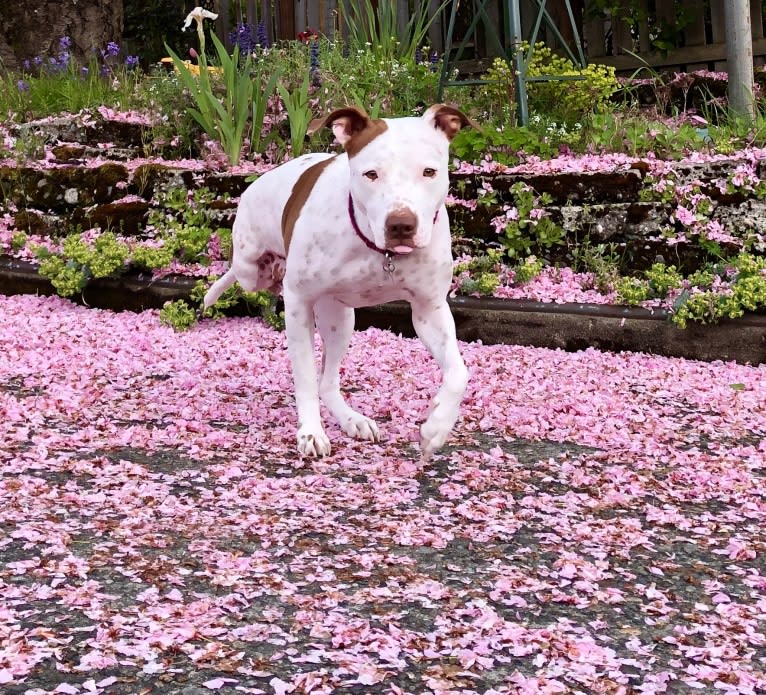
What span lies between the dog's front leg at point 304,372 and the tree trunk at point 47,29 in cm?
790

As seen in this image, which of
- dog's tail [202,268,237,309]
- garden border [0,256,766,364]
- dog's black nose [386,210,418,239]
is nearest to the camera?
dog's black nose [386,210,418,239]

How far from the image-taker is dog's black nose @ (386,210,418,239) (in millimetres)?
3564

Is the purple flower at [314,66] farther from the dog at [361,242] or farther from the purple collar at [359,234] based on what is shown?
the purple collar at [359,234]

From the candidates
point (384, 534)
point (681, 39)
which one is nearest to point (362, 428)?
point (384, 534)

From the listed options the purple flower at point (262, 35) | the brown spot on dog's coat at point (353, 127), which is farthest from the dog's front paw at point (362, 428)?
the purple flower at point (262, 35)

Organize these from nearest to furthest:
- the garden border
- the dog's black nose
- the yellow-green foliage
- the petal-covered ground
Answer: the petal-covered ground → the dog's black nose → the garden border → the yellow-green foliage

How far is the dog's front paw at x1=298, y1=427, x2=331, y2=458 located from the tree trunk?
8097mm

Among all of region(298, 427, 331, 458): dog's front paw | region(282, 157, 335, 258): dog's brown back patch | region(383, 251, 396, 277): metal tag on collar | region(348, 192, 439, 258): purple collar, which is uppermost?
region(282, 157, 335, 258): dog's brown back patch

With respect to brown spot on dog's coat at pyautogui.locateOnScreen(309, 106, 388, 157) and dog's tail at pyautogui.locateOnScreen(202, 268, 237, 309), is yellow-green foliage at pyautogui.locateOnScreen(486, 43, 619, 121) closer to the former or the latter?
dog's tail at pyautogui.locateOnScreen(202, 268, 237, 309)

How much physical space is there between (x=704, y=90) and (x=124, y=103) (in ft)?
16.9

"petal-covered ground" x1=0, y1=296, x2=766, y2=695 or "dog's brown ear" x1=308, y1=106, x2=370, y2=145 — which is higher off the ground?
"dog's brown ear" x1=308, y1=106, x2=370, y2=145

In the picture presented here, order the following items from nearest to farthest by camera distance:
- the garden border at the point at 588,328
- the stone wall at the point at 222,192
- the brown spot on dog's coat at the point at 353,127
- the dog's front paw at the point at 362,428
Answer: the brown spot on dog's coat at the point at 353,127 < the dog's front paw at the point at 362,428 < the garden border at the point at 588,328 < the stone wall at the point at 222,192

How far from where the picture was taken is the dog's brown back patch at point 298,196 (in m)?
4.37

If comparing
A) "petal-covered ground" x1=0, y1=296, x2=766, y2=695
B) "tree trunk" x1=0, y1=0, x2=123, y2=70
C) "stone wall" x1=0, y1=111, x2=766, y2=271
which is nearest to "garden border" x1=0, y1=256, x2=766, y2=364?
"petal-covered ground" x1=0, y1=296, x2=766, y2=695
